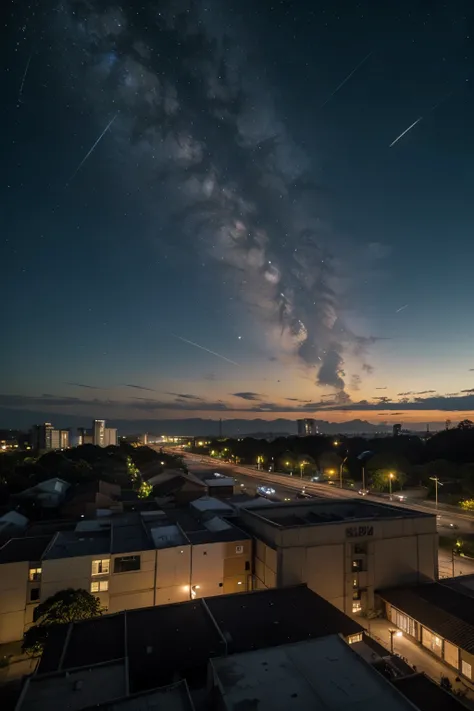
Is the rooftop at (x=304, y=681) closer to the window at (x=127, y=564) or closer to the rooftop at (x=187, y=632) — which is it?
the rooftop at (x=187, y=632)

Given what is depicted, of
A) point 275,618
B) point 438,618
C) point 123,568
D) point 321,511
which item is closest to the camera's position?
point 275,618

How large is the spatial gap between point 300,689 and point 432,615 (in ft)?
47.4

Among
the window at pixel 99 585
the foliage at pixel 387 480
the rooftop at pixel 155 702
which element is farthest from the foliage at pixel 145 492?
the rooftop at pixel 155 702

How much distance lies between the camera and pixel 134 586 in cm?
2786

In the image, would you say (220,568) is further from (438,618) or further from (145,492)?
(145,492)

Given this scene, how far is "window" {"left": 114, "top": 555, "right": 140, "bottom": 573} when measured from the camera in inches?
1090

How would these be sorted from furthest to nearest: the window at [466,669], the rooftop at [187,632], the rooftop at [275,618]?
the window at [466,669] → the rooftop at [275,618] → the rooftop at [187,632]

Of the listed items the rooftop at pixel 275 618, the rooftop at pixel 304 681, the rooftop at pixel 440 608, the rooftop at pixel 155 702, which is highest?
the rooftop at pixel 155 702

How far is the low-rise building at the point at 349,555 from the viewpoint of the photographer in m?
28.3

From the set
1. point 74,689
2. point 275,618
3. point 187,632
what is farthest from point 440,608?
point 74,689

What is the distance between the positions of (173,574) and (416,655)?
53.3ft

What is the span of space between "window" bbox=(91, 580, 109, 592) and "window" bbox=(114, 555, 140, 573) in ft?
3.34

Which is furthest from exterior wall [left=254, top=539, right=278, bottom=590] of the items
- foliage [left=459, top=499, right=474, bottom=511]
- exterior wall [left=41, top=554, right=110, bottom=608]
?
foliage [left=459, top=499, right=474, bottom=511]

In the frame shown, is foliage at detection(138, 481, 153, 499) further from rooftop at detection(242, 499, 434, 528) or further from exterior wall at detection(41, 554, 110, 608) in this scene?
exterior wall at detection(41, 554, 110, 608)
